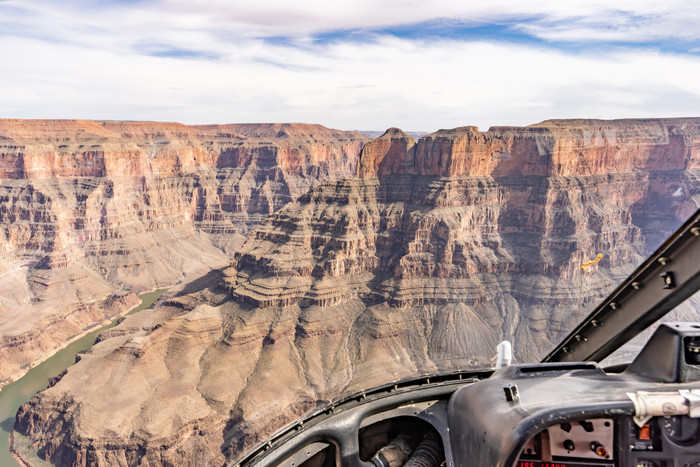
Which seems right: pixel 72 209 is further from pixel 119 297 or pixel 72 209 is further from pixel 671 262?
pixel 671 262

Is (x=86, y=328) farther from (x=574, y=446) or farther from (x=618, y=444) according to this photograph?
(x=618, y=444)

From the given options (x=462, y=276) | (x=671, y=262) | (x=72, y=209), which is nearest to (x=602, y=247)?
(x=462, y=276)

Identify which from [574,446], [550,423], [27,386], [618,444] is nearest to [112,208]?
[27,386]

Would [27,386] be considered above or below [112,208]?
below

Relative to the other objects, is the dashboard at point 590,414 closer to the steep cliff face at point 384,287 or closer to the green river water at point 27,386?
the steep cliff face at point 384,287

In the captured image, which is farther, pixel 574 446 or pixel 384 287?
pixel 384 287
